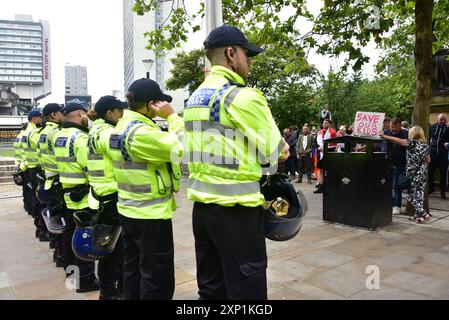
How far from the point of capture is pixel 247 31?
9703 mm

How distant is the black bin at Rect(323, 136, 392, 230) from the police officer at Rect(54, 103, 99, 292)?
155 inches

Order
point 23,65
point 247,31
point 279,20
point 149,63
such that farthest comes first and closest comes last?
point 23,65, point 149,63, point 247,31, point 279,20

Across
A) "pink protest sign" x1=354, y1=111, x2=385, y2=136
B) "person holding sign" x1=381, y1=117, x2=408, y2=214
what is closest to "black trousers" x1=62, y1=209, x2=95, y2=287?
"pink protest sign" x1=354, y1=111, x2=385, y2=136

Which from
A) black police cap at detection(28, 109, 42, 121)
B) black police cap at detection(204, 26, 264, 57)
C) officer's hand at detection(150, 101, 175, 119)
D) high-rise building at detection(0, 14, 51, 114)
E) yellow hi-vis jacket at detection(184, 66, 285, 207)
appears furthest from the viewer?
high-rise building at detection(0, 14, 51, 114)

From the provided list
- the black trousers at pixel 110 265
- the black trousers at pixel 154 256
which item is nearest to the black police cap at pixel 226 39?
the black trousers at pixel 154 256

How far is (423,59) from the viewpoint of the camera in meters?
6.82

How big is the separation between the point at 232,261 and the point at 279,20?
778 centimetres

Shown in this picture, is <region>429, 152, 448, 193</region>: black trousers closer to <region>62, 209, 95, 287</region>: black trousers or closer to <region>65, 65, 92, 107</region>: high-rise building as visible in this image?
<region>62, 209, 95, 287</region>: black trousers

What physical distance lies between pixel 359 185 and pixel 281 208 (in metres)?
3.90

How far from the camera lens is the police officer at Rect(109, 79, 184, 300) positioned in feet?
9.42

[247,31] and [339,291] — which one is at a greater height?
[247,31]
